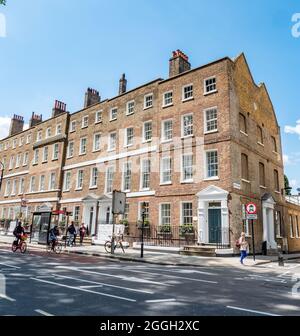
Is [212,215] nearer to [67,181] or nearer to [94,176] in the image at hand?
[94,176]

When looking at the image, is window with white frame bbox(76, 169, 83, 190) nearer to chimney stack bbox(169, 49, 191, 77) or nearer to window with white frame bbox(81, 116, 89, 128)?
window with white frame bbox(81, 116, 89, 128)

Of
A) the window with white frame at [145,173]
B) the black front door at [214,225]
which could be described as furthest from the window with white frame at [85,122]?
the black front door at [214,225]

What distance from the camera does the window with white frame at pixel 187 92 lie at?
23038mm

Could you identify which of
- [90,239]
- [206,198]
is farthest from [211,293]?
[90,239]

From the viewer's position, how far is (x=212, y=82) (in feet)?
72.1

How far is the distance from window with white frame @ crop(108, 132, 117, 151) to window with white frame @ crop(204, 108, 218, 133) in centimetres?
941

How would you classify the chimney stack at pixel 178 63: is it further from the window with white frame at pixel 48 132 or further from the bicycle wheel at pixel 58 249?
the window with white frame at pixel 48 132

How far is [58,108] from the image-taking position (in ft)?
120

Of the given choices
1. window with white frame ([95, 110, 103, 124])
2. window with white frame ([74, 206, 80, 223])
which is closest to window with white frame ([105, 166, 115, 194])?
window with white frame ([74, 206, 80, 223])

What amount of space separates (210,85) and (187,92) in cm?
207

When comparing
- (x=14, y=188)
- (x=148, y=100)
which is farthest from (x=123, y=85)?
(x=14, y=188)

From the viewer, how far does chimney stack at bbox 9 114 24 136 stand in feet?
145

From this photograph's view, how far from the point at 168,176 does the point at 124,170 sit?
4.79m
